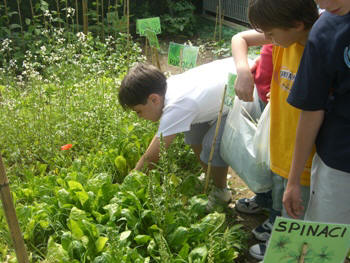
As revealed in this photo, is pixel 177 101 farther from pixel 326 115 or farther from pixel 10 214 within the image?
pixel 10 214

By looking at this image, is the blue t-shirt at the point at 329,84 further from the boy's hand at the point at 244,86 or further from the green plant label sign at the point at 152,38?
the green plant label sign at the point at 152,38

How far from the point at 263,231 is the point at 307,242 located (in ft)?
3.21

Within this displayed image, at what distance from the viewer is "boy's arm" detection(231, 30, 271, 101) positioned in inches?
70.2

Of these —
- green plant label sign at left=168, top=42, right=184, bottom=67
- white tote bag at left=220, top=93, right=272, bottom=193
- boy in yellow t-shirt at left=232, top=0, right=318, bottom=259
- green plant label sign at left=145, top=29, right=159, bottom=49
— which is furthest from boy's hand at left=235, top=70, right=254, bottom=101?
green plant label sign at left=145, top=29, right=159, bottom=49

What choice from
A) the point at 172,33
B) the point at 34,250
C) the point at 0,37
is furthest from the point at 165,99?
the point at 172,33

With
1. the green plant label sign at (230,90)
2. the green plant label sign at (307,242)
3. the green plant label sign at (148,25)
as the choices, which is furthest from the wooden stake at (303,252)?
the green plant label sign at (148,25)

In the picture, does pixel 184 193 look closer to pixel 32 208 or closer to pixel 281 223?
pixel 32 208

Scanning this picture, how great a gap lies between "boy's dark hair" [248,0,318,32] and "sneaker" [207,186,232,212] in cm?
112

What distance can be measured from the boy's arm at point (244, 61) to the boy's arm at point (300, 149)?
40 centimetres

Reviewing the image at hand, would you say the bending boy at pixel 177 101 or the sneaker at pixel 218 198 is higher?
the bending boy at pixel 177 101

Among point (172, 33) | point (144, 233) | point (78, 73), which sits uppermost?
point (78, 73)

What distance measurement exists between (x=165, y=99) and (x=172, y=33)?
5420mm

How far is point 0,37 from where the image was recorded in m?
5.77

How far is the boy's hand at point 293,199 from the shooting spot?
5.04 feet
